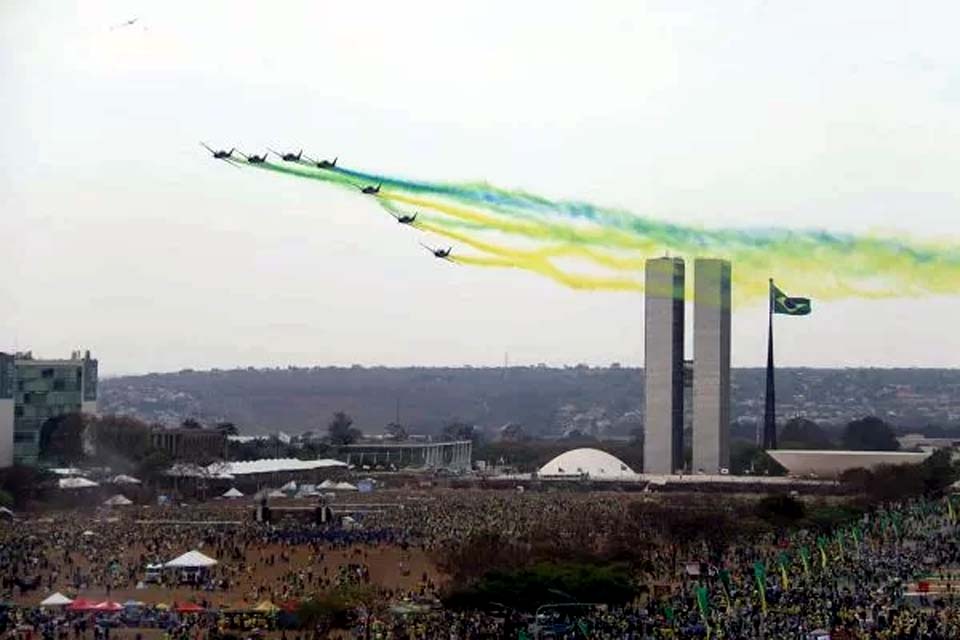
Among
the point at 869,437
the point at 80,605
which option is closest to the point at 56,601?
the point at 80,605

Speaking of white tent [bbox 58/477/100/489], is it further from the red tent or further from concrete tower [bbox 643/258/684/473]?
concrete tower [bbox 643/258/684/473]

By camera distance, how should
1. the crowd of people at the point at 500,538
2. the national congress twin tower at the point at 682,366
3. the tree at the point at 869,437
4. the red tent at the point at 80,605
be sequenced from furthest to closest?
the tree at the point at 869,437 < the national congress twin tower at the point at 682,366 < the red tent at the point at 80,605 < the crowd of people at the point at 500,538

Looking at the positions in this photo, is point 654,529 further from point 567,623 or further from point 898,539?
point 567,623

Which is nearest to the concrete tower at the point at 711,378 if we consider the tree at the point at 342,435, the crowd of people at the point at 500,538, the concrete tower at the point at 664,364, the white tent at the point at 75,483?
the concrete tower at the point at 664,364

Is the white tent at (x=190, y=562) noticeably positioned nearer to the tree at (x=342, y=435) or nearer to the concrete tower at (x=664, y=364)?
the concrete tower at (x=664, y=364)

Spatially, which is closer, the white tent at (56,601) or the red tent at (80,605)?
the red tent at (80,605)

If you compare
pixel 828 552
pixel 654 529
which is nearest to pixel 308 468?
pixel 654 529
